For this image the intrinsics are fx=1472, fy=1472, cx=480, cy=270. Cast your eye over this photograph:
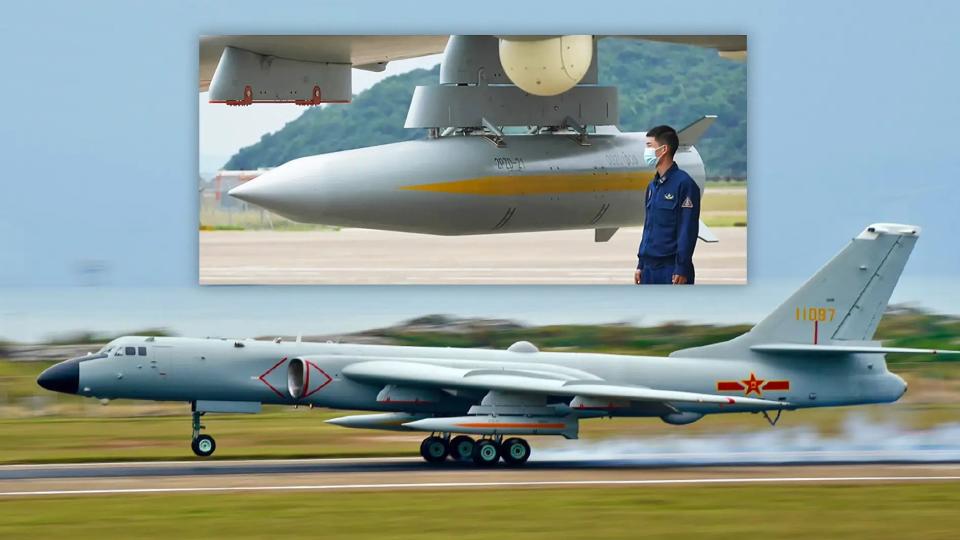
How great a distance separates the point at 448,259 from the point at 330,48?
2795mm

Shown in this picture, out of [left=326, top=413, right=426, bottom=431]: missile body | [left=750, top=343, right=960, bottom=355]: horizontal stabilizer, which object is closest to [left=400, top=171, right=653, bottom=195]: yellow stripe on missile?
[left=750, top=343, right=960, bottom=355]: horizontal stabilizer

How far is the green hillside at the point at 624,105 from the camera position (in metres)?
16.5

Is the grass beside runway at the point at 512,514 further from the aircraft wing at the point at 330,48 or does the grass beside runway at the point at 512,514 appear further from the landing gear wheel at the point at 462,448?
the aircraft wing at the point at 330,48

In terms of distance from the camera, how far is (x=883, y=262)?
61.3 feet

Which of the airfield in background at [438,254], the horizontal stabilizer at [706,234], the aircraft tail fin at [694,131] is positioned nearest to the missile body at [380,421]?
the airfield in background at [438,254]

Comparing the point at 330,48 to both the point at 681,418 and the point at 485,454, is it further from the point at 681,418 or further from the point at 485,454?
the point at 681,418

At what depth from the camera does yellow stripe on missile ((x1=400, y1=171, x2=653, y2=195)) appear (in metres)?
17.1

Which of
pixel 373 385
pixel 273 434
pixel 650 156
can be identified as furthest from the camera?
pixel 273 434

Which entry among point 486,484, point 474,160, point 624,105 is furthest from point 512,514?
point 624,105

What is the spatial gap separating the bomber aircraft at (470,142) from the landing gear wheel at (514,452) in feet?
8.60

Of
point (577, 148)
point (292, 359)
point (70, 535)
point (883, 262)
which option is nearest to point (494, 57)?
point (577, 148)

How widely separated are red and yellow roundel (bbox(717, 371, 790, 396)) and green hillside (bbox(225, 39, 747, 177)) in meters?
2.81

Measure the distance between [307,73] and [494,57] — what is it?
2132mm

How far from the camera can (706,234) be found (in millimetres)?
17203
